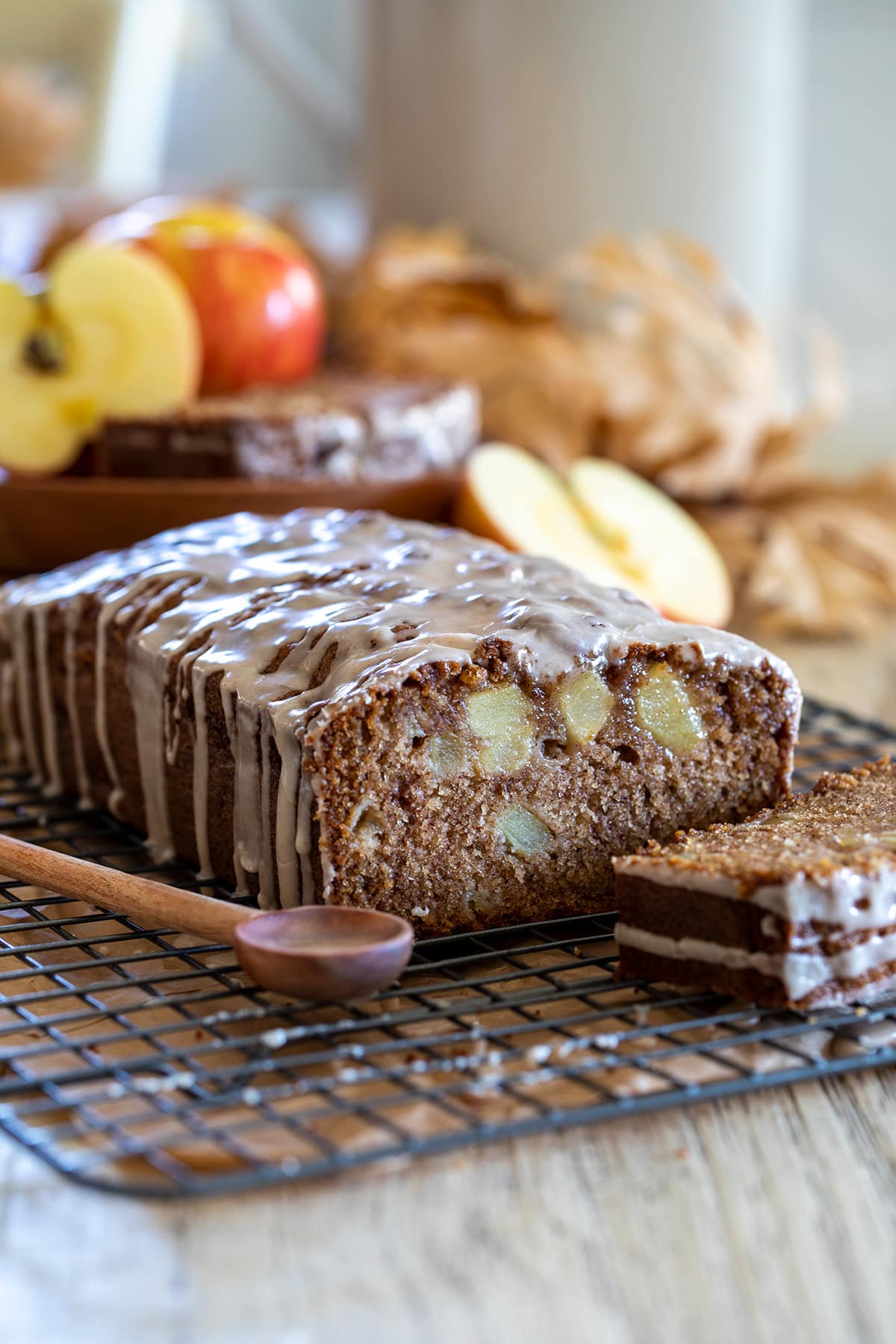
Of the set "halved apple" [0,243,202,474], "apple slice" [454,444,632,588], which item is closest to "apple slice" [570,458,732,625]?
"apple slice" [454,444,632,588]

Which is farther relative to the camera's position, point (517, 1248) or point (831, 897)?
point (831, 897)

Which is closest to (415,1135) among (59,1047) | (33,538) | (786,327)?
(59,1047)

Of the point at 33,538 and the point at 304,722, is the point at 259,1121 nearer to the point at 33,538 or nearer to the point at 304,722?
the point at 304,722

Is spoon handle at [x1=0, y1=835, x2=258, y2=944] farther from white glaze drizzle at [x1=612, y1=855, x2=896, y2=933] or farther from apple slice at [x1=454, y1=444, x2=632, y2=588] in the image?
apple slice at [x1=454, y1=444, x2=632, y2=588]

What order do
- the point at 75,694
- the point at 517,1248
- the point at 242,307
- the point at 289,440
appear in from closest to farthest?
the point at 517,1248 < the point at 75,694 < the point at 289,440 < the point at 242,307

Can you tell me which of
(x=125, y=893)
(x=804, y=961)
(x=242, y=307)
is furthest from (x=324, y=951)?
(x=242, y=307)

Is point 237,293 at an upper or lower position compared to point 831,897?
upper

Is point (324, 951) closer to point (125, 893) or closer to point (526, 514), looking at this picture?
point (125, 893)

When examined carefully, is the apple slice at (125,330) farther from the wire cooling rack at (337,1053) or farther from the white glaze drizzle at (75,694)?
the wire cooling rack at (337,1053)

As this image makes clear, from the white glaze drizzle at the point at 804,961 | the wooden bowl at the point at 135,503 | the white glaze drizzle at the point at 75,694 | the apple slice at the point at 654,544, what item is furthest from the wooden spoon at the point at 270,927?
the apple slice at the point at 654,544
